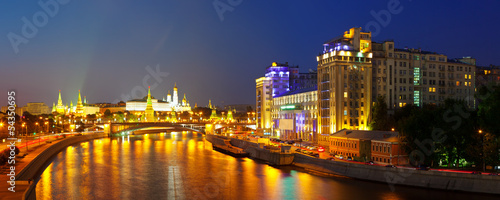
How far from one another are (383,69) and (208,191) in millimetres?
43206

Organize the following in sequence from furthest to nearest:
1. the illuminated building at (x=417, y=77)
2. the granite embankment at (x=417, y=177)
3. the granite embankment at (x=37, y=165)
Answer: the illuminated building at (x=417, y=77), the granite embankment at (x=417, y=177), the granite embankment at (x=37, y=165)

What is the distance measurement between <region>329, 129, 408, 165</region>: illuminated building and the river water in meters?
5.86

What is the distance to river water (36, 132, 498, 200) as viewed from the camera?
33594mm

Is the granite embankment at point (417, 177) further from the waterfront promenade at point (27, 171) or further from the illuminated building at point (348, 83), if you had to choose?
the waterfront promenade at point (27, 171)

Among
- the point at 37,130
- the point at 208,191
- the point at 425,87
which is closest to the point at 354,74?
the point at 425,87

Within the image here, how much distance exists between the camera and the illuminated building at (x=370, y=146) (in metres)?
42.1

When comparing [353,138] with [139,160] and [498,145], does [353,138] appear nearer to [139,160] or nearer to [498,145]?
[498,145]

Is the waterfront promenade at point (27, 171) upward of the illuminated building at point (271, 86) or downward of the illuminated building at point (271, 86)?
downward

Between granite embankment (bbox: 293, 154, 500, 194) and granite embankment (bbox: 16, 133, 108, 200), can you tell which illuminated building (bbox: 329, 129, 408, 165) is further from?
granite embankment (bbox: 16, 133, 108, 200)

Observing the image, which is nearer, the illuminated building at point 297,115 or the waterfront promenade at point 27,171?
the waterfront promenade at point 27,171

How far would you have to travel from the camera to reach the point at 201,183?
39438 millimetres

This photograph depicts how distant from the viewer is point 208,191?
3584 centimetres

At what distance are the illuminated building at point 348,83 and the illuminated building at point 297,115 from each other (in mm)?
5278

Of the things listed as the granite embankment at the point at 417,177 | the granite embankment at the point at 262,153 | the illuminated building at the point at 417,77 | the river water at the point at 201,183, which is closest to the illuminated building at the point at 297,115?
the illuminated building at the point at 417,77
